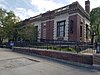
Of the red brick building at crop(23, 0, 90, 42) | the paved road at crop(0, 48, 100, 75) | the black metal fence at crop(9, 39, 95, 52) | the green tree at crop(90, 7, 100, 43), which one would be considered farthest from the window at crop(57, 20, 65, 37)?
the paved road at crop(0, 48, 100, 75)

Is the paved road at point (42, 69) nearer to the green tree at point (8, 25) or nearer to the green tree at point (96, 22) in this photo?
the green tree at point (96, 22)

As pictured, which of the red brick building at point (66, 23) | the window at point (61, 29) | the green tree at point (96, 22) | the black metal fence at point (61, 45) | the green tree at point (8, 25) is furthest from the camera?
the green tree at point (8, 25)

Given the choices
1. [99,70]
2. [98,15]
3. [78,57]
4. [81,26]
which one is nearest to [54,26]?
[81,26]

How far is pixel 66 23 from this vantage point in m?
22.1

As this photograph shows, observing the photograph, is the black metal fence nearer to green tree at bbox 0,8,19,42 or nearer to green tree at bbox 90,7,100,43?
green tree at bbox 90,7,100,43

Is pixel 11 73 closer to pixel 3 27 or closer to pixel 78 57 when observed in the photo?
pixel 78 57

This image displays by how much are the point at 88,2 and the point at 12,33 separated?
17.3 metres

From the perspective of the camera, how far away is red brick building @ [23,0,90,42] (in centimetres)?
2072

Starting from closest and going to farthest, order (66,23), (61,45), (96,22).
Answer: (61,45) → (96,22) → (66,23)

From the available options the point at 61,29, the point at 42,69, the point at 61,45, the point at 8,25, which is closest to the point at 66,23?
the point at 61,29

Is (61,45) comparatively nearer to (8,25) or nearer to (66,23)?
(66,23)

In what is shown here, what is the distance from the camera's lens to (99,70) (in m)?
9.39

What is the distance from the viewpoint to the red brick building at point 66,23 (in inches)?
816

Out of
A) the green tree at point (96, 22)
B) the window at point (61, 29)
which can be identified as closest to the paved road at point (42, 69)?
the green tree at point (96, 22)
